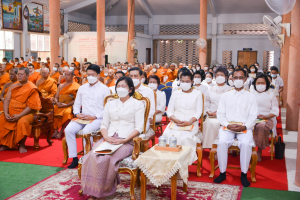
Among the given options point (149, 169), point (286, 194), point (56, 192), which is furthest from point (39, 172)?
point (286, 194)

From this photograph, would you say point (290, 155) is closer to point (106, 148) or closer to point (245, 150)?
point (245, 150)

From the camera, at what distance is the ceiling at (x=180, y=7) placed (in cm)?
2231

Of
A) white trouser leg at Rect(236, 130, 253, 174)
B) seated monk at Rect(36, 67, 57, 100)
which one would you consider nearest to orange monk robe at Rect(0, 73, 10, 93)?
seated monk at Rect(36, 67, 57, 100)

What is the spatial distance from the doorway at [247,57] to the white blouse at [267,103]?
66.4 ft

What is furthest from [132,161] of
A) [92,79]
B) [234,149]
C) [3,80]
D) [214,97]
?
[3,80]

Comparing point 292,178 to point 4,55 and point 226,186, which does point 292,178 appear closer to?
point 226,186

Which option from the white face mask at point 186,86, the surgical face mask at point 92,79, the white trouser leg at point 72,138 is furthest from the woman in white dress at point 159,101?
the white trouser leg at point 72,138

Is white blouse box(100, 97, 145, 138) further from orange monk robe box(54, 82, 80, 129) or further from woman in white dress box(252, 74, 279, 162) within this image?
orange monk robe box(54, 82, 80, 129)

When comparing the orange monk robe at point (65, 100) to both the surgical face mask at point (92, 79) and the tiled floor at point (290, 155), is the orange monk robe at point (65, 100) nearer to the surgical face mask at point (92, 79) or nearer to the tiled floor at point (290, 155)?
the surgical face mask at point (92, 79)

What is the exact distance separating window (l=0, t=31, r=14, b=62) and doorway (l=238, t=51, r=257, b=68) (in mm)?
15902

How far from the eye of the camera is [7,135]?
5.47 m

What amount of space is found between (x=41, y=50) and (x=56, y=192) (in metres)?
18.7

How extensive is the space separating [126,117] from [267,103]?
97.4 inches

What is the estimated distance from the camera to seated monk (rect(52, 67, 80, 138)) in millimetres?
6281
